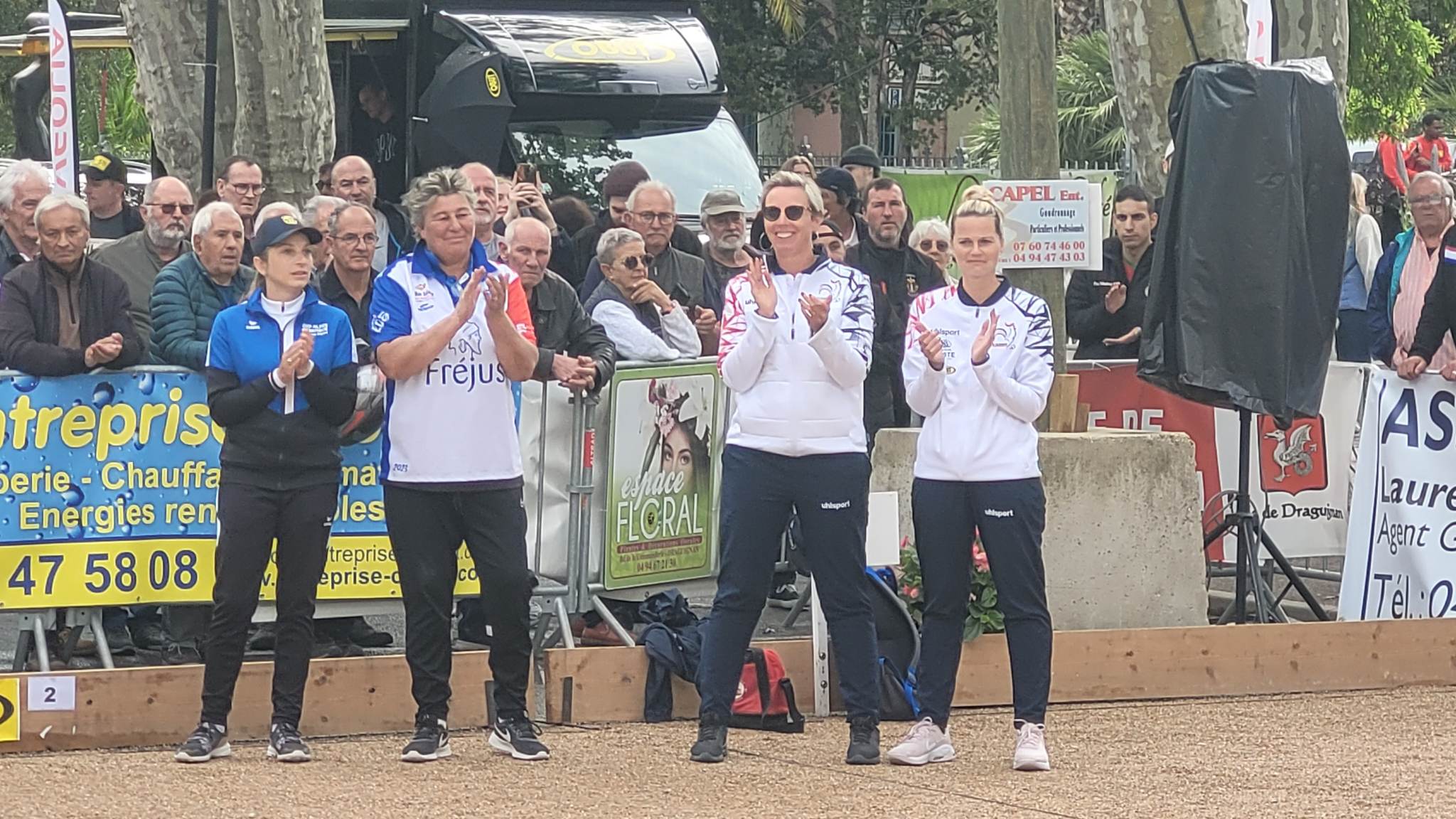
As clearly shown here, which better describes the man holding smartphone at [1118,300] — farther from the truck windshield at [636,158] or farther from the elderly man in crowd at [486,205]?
the truck windshield at [636,158]

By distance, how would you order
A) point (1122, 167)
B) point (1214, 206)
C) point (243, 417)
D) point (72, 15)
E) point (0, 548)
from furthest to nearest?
1. point (1122, 167)
2. point (72, 15)
3. point (1214, 206)
4. point (0, 548)
5. point (243, 417)

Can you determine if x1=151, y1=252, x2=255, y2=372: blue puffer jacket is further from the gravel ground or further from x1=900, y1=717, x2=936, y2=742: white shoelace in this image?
x1=900, y1=717, x2=936, y2=742: white shoelace

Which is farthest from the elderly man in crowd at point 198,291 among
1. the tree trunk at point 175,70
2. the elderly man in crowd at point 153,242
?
the tree trunk at point 175,70

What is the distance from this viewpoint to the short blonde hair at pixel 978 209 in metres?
7.92

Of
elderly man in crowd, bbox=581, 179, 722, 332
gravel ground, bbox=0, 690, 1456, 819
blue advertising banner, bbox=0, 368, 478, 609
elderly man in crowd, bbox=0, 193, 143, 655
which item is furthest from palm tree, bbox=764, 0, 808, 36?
gravel ground, bbox=0, 690, 1456, 819

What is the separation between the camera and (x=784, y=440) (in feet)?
25.5

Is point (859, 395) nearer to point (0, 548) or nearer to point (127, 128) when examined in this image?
point (0, 548)

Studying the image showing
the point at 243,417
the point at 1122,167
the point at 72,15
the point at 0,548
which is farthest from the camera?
the point at 1122,167

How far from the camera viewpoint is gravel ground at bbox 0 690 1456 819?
23.2 ft

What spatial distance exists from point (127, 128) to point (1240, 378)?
87.4 ft

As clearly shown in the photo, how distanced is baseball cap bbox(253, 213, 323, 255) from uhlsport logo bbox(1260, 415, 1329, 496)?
18.0 ft

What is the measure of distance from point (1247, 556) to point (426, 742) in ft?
12.9

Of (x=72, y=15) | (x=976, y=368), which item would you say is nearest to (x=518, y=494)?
(x=976, y=368)

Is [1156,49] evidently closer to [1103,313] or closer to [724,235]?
[1103,313]
